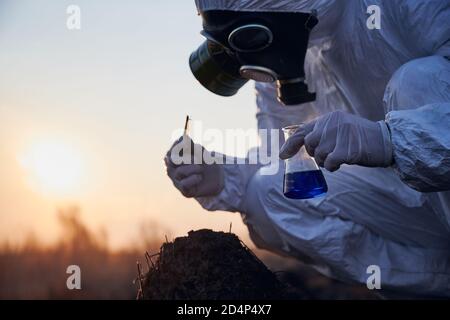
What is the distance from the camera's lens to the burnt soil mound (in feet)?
A: 4.99

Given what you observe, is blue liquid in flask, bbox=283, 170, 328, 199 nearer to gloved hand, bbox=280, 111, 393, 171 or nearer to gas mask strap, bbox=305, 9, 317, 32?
gloved hand, bbox=280, 111, 393, 171

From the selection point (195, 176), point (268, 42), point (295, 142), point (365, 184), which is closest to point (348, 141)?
Result: point (295, 142)

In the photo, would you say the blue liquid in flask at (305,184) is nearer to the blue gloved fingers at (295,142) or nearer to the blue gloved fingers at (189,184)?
the blue gloved fingers at (295,142)

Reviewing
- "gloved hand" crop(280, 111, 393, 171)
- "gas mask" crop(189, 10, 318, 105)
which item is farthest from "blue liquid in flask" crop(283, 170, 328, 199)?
"gas mask" crop(189, 10, 318, 105)

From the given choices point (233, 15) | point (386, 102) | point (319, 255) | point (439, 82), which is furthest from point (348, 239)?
point (233, 15)

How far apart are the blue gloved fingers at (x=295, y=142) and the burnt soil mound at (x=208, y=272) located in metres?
0.27

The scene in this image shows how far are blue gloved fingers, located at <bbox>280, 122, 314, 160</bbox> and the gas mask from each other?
0.90 feet

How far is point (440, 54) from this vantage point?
72.3 inches

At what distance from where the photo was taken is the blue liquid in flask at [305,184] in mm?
1625

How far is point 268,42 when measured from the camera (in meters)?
1.81

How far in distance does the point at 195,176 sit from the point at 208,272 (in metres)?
0.79

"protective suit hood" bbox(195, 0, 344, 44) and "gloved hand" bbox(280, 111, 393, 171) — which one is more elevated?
"protective suit hood" bbox(195, 0, 344, 44)

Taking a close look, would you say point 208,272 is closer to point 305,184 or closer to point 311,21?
point 305,184

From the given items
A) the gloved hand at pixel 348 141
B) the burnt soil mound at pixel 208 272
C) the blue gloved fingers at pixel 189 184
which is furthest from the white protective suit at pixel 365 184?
the burnt soil mound at pixel 208 272
